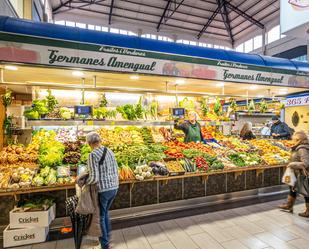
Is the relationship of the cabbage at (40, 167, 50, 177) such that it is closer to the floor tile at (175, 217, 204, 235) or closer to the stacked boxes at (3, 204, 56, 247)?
the stacked boxes at (3, 204, 56, 247)

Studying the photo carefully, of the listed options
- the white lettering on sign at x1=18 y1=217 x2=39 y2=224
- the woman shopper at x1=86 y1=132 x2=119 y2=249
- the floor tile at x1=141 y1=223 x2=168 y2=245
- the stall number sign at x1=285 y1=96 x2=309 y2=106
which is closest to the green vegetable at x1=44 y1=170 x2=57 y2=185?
the white lettering on sign at x1=18 y1=217 x2=39 y2=224

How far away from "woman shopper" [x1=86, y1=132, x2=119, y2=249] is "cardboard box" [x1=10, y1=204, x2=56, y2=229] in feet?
3.10

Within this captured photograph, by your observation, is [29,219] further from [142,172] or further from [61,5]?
[61,5]

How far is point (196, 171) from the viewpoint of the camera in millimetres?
4500

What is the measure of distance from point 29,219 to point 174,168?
8.50 ft

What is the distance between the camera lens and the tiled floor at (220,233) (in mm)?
3311

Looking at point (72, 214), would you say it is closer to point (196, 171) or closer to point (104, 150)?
point (104, 150)

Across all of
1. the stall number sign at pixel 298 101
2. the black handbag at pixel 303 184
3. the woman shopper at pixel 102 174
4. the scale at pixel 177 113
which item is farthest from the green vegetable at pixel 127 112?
the stall number sign at pixel 298 101

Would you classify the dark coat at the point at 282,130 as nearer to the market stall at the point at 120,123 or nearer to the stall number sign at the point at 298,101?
the market stall at the point at 120,123

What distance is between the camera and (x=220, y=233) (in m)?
3.66

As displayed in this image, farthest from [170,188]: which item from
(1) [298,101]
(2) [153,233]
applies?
(1) [298,101]

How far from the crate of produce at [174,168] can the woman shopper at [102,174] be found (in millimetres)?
1411

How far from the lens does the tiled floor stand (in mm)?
3311

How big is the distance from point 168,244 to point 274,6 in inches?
711
